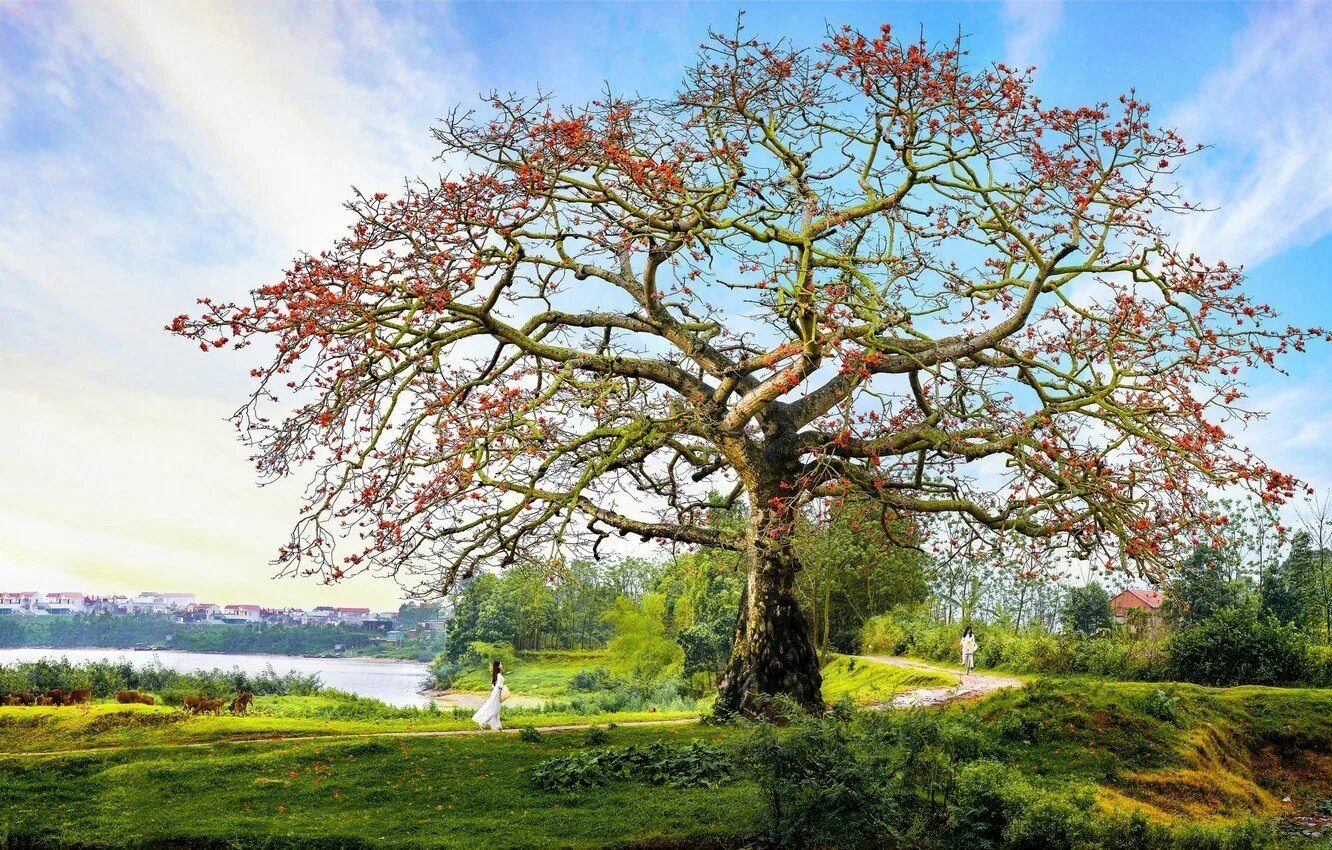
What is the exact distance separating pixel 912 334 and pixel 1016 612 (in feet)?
90.0

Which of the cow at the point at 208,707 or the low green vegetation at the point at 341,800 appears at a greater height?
the cow at the point at 208,707

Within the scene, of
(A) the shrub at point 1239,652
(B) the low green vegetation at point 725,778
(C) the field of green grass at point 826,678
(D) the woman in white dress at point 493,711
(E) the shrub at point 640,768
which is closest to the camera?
(B) the low green vegetation at point 725,778

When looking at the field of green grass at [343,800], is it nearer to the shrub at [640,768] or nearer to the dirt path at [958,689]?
the shrub at [640,768]

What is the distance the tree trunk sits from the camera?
13984 millimetres

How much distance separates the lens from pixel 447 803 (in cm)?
1049

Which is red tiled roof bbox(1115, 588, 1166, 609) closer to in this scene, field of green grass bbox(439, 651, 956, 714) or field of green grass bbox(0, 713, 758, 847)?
field of green grass bbox(439, 651, 956, 714)

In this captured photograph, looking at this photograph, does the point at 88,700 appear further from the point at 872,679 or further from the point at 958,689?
the point at 872,679

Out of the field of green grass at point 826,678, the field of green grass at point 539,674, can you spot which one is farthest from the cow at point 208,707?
the field of green grass at point 539,674

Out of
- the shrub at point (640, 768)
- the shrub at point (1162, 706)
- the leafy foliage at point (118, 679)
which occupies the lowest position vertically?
the shrub at point (640, 768)

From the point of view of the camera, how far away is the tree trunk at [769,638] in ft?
45.9

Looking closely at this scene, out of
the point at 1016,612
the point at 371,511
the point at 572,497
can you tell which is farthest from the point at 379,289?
the point at 1016,612

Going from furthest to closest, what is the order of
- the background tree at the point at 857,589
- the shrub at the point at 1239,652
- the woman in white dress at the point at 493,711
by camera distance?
the background tree at the point at 857,589 < the shrub at the point at 1239,652 < the woman in white dress at the point at 493,711

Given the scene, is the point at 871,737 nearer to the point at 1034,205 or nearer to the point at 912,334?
the point at 912,334

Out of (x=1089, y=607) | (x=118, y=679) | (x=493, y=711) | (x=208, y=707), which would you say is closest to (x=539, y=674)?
(x=118, y=679)
